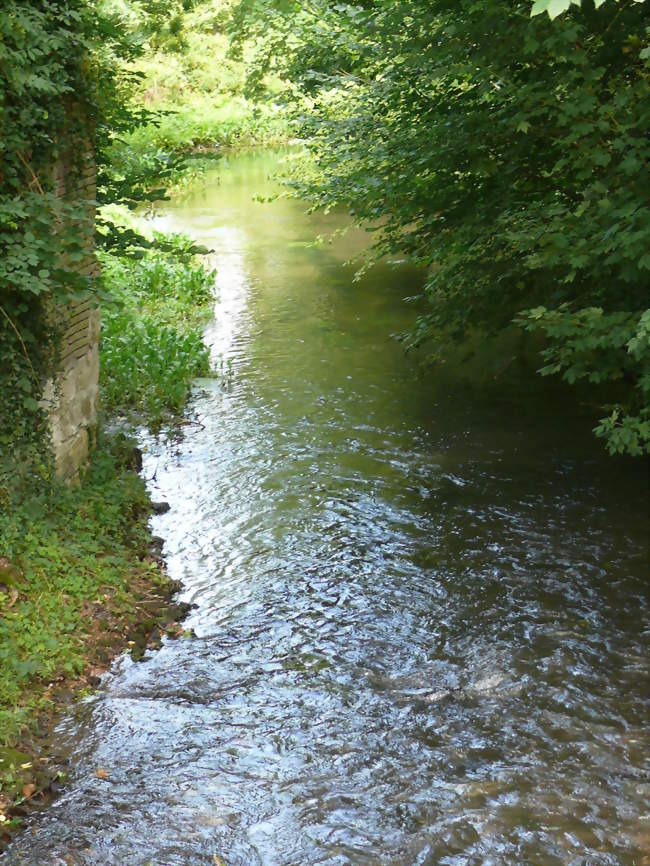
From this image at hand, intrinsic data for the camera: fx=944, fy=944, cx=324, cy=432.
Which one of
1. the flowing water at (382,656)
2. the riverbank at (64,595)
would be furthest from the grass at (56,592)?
the flowing water at (382,656)

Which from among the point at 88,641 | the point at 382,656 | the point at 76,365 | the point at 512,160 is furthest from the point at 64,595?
the point at 512,160

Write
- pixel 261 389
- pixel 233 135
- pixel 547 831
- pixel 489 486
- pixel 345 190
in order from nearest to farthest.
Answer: pixel 547 831 < pixel 489 486 < pixel 345 190 < pixel 261 389 < pixel 233 135

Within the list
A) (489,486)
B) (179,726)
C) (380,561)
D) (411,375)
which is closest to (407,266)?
(411,375)

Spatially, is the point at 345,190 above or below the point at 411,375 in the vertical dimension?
above

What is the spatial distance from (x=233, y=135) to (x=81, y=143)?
30.4 meters

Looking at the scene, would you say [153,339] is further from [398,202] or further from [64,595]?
[64,595]

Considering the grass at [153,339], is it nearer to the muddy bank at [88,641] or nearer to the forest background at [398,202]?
the forest background at [398,202]

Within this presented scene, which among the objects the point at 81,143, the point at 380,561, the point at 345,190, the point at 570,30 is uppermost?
the point at 570,30

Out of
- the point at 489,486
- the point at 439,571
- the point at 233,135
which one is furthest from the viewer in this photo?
the point at 233,135

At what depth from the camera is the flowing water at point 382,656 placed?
4477 mm

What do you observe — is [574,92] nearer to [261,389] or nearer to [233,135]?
[261,389]

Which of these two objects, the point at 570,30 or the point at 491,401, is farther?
the point at 491,401

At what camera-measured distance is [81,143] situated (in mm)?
6625

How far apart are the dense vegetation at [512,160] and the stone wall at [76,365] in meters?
2.07
